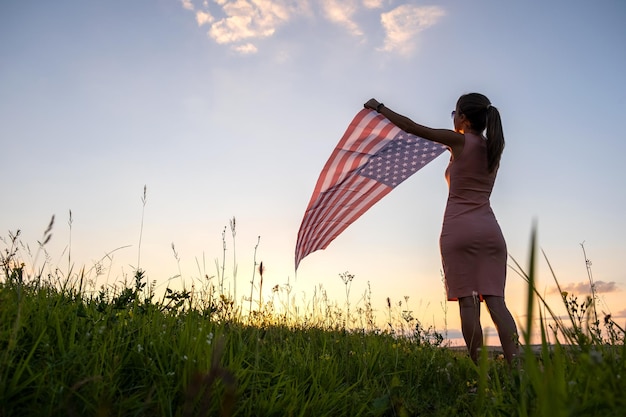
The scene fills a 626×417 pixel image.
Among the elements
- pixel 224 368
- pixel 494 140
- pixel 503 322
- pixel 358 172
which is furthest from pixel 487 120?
pixel 224 368

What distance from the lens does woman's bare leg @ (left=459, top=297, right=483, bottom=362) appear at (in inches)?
174

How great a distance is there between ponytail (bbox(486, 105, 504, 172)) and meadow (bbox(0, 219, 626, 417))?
1.79 meters

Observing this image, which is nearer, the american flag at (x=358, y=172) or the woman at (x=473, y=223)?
the woman at (x=473, y=223)

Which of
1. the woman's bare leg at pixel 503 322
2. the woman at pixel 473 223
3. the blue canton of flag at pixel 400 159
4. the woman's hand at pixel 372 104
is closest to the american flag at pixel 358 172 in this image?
the blue canton of flag at pixel 400 159

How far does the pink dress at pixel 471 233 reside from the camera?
14.7ft

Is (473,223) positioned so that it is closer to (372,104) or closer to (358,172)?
(358,172)

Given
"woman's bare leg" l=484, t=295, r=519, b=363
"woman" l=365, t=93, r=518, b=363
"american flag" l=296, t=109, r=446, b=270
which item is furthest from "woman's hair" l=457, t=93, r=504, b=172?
"woman's bare leg" l=484, t=295, r=519, b=363

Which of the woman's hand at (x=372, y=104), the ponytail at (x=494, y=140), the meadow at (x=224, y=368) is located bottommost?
the meadow at (x=224, y=368)

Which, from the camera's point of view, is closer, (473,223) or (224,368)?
(224,368)

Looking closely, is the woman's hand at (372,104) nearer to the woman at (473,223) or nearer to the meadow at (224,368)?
the woman at (473,223)

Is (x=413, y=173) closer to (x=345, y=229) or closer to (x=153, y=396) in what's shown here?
(x=345, y=229)

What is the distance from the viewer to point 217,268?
15.3ft

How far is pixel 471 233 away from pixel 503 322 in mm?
799

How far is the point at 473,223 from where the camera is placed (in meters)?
4.54
